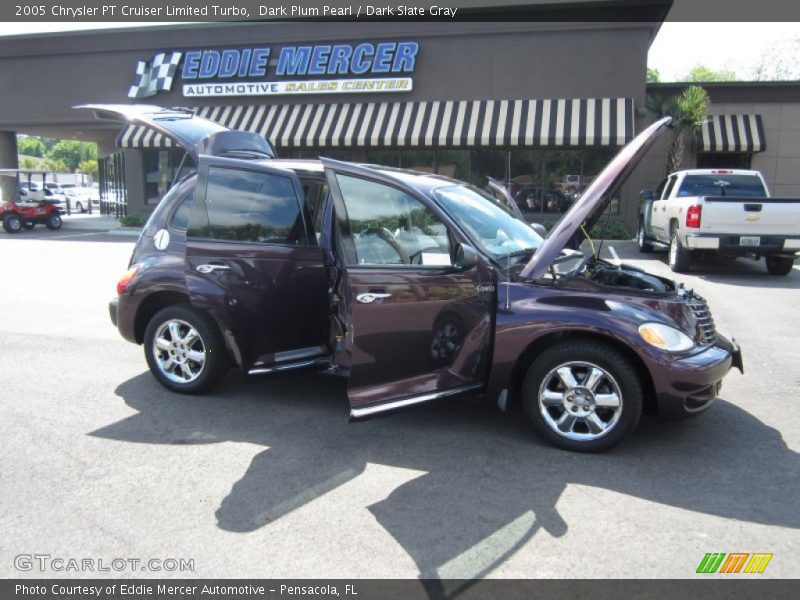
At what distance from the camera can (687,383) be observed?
3904 millimetres

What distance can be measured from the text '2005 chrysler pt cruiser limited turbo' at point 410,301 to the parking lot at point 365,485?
0.34 meters

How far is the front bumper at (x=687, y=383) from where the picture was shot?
3.90m

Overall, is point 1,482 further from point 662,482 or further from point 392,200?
point 662,482

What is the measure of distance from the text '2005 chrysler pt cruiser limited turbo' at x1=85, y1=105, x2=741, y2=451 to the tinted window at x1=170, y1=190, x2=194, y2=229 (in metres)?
0.01

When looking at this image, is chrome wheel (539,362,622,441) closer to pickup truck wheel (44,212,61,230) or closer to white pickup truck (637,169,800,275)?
white pickup truck (637,169,800,275)

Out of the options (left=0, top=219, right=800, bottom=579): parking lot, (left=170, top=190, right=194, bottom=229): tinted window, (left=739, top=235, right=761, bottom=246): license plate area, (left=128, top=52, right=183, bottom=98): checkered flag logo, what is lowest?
(left=0, top=219, right=800, bottom=579): parking lot

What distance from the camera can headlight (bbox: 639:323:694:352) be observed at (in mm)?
3920

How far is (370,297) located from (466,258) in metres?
0.70

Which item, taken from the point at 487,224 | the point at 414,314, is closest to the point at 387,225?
the point at 414,314

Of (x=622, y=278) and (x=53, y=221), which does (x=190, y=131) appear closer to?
(x=622, y=278)

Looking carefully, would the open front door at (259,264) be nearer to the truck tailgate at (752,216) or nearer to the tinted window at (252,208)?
the tinted window at (252,208)

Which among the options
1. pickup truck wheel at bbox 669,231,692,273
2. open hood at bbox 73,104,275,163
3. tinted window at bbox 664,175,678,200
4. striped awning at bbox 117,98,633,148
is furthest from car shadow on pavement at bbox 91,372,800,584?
striped awning at bbox 117,98,633,148

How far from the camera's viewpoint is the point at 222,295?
4.95m

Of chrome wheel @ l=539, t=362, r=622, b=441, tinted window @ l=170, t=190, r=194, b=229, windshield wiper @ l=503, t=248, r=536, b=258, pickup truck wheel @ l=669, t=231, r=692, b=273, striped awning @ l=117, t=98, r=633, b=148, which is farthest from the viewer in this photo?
striped awning @ l=117, t=98, r=633, b=148
